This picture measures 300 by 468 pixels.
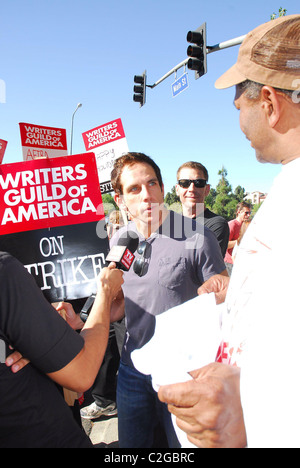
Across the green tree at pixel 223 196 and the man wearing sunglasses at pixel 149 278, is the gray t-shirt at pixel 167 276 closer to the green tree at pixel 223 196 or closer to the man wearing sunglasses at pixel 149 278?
the man wearing sunglasses at pixel 149 278

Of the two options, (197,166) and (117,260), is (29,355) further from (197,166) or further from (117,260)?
(197,166)

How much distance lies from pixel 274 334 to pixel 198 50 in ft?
26.7

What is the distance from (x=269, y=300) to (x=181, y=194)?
Result: 128 inches

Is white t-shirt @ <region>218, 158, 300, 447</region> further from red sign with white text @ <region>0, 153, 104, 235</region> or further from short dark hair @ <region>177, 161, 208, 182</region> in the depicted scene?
short dark hair @ <region>177, 161, 208, 182</region>

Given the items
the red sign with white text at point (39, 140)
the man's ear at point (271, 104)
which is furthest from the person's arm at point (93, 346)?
the red sign with white text at point (39, 140)

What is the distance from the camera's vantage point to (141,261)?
210cm

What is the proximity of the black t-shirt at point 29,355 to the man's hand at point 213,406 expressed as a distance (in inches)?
20.9

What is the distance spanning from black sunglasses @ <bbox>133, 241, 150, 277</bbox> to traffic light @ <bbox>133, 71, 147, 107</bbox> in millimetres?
9719

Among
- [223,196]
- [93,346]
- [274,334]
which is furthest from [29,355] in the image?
[223,196]

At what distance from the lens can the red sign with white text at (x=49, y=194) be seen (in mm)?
2180

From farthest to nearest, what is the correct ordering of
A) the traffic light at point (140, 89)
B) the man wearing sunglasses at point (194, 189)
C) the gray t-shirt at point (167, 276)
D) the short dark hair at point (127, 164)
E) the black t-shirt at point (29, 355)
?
the traffic light at point (140, 89)
the man wearing sunglasses at point (194, 189)
the short dark hair at point (127, 164)
the gray t-shirt at point (167, 276)
the black t-shirt at point (29, 355)

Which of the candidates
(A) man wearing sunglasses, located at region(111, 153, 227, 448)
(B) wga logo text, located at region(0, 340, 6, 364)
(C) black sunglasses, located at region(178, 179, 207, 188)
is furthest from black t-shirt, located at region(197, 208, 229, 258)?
(B) wga logo text, located at region(0, 340, 6, 364)

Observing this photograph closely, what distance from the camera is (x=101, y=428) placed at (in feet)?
10.7

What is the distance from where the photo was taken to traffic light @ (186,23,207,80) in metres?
7.25
